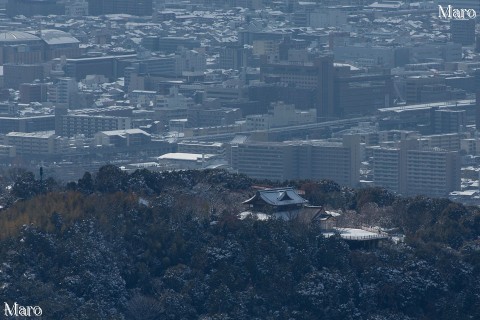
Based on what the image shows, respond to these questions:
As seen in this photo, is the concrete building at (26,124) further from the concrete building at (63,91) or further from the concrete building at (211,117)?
the concrete building at (211,117)

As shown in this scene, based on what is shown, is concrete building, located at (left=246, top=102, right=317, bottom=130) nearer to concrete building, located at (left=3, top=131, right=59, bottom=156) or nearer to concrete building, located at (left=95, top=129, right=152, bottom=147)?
concrete building, located at (left=95, top=129, right=152, bottom=147)

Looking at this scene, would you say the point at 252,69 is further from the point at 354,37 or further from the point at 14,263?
the point at 14,263

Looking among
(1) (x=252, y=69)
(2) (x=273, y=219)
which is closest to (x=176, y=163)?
(1) (x=252, y=69)

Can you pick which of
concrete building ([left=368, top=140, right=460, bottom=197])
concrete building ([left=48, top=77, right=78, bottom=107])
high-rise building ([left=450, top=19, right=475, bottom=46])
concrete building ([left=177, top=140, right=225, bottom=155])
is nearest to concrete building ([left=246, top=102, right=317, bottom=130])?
concrete building ([left=177, top=140, right=225, bottom=155])

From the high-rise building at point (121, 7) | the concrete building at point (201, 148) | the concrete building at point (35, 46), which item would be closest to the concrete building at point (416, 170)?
the concrete building at point (201, 148)

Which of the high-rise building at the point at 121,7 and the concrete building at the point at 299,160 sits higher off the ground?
the high-rise building at the point at 121,7

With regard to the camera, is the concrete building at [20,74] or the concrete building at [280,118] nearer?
the concrete building at [280,118]
